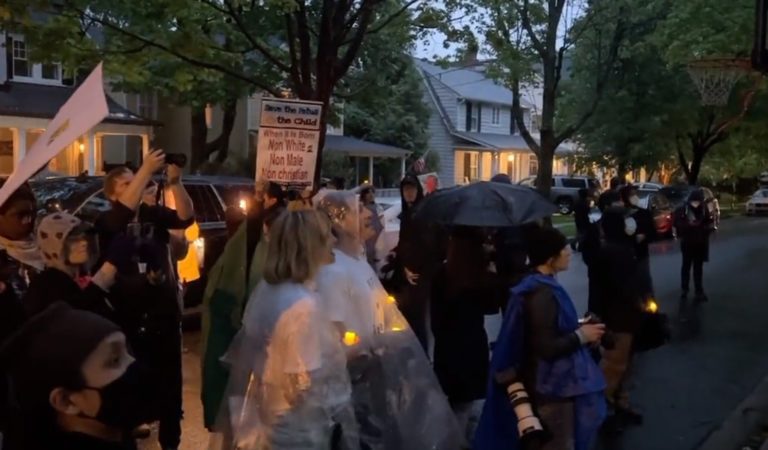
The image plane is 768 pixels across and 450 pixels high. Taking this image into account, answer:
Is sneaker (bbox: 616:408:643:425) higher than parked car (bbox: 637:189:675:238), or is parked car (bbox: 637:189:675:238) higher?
parked car (bbox: 637:189:675:238)

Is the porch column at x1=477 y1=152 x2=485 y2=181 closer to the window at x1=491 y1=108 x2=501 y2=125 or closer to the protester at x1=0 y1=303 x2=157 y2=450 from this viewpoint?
the window at x1=491 y1=108 x2=501 y2=125

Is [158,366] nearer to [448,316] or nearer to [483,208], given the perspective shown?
[448,316]

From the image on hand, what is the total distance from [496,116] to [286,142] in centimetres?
4785

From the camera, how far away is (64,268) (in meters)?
4.12

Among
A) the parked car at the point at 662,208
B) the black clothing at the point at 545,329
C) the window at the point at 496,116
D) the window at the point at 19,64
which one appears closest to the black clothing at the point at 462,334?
the black clothing at the point at 545,329

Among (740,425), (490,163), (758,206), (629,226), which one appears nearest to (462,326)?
(629,226)

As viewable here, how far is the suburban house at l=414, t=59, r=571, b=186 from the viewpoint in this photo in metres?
49.2

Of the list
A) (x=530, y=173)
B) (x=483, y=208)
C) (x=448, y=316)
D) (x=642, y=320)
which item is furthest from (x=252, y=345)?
(x=530, y=173)

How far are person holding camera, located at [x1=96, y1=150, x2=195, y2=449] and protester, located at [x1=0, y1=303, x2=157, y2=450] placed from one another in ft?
8.49

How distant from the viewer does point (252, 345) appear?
13.7 feet

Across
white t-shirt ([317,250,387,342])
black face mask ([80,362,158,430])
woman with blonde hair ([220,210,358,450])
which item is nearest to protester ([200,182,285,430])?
white t-shirt ([317,250,387,342])

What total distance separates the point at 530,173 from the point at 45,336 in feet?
186

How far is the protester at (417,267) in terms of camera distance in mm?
7473

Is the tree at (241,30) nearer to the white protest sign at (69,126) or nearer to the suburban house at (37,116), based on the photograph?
the white protest sign at (69,126)
